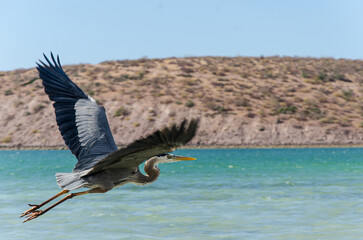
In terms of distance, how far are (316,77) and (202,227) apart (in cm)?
5704

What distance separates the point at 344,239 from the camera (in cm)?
1241

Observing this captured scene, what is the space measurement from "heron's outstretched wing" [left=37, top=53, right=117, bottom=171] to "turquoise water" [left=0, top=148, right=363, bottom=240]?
4.66 meters

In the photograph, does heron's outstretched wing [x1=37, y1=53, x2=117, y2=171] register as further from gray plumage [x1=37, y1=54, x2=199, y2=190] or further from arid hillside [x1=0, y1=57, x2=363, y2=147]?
arid hillside [x1=0, y1=57, x2=363, y2=147]

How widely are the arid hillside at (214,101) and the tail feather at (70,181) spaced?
4385cm

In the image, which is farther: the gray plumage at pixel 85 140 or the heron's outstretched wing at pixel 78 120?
the heron's outstretched wing at pixel 78 120

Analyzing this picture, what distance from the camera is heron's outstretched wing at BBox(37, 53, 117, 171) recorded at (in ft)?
28.6

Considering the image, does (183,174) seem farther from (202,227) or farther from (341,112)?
Answer: (341,112)

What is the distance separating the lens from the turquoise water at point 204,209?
529 inches

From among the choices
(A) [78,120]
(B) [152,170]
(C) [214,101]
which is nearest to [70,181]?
(A) [78,120]

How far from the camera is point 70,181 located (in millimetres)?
8047

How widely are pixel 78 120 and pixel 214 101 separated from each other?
49928 mm

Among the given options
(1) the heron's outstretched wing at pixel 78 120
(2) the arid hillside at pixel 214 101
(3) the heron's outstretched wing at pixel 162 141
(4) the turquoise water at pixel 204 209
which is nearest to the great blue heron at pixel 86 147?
(1) the heron's outstretched wing at pixel 78 120

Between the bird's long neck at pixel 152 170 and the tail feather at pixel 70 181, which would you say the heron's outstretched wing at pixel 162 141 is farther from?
the bird's long neck at pixel 152 170

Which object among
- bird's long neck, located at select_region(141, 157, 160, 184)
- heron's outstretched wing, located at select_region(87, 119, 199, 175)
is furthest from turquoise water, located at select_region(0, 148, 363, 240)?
heron's outstretched wing, located at select_region(87, 119, 199, 175)
